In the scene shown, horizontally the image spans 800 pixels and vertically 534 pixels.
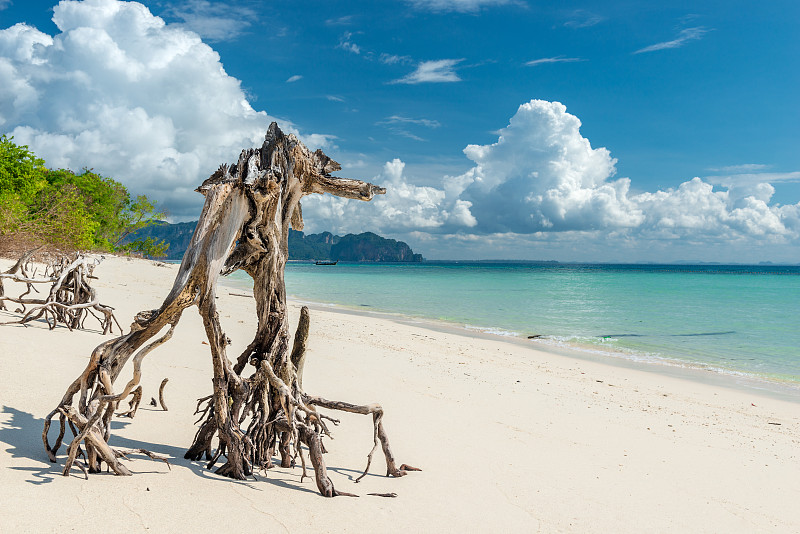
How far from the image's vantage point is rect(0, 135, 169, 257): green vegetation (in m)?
24.0

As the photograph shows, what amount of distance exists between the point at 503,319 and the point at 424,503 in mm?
20961

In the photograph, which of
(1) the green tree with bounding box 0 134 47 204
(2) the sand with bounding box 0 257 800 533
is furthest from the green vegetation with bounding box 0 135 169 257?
(2) the sand with bounding box 0 257 800 533

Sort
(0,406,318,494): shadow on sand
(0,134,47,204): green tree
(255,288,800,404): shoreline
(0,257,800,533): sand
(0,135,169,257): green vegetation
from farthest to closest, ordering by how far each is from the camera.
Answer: (0,134,47,204): green tree, (0,135,169,257): green vegetation, (255,288,800,404): shoreline, (0,406,318,494): shadow on sand, (0,257,800,533): sand

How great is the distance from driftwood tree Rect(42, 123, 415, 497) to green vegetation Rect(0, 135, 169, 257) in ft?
65.7

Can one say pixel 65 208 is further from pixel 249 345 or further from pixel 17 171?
pixel 249 345

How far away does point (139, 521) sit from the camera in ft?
10.2

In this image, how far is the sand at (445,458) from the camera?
3.45 m

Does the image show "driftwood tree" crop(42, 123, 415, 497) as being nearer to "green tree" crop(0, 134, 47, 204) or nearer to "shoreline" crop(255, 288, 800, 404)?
"shoreline" crop(255, 288, 800, 404)

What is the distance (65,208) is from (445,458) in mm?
36036

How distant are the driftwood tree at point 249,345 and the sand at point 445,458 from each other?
247 millimetres

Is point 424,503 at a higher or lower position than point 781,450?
higher

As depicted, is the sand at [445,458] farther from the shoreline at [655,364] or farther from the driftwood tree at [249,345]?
the shoreline at [655,364]

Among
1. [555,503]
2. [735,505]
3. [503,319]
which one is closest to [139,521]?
[555,503]

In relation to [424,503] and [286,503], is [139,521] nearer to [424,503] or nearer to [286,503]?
[286,503]
